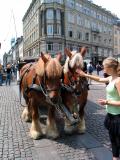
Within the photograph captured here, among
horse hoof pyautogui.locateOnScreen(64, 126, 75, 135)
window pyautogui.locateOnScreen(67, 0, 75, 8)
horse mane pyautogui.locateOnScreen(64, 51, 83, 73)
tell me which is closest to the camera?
horse mane pyautogui.locateOnScreen(64, 51, 83, 73)

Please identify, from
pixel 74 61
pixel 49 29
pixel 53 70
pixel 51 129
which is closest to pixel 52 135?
pixel 51 129

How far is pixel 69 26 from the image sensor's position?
6291cm

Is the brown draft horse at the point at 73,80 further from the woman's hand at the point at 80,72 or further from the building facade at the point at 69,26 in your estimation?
the building facade at the point at 69,26

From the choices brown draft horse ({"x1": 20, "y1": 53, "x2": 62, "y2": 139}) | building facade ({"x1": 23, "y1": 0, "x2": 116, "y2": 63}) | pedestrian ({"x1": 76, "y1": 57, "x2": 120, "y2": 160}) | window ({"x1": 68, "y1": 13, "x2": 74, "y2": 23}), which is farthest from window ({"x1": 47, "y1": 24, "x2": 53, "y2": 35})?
pedestrian ({"x1": 76, "y1": 57, "x2": 120, "y2": 160})

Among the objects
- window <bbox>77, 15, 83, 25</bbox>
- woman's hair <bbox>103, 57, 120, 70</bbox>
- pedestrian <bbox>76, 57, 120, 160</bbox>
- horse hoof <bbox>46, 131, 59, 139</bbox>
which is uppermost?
window <bbox>77, 15, 83, 25</bbox>

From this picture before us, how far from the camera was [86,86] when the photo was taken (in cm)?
631

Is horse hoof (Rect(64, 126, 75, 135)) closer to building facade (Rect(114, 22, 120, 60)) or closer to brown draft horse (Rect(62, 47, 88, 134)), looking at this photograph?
brown draft horse (Rect(62, 47, 88, 134))

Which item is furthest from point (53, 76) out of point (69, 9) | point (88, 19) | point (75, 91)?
point (88, 19)

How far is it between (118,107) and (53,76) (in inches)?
60.8

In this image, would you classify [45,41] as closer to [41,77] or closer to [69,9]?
[69,9]

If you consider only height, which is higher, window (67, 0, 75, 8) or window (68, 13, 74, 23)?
window (67, 0, 75, 8)

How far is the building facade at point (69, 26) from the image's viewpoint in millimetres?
58562

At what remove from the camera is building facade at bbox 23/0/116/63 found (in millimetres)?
58562

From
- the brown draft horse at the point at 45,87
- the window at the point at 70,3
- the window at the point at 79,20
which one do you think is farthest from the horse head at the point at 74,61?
the window at the point at 79,20
